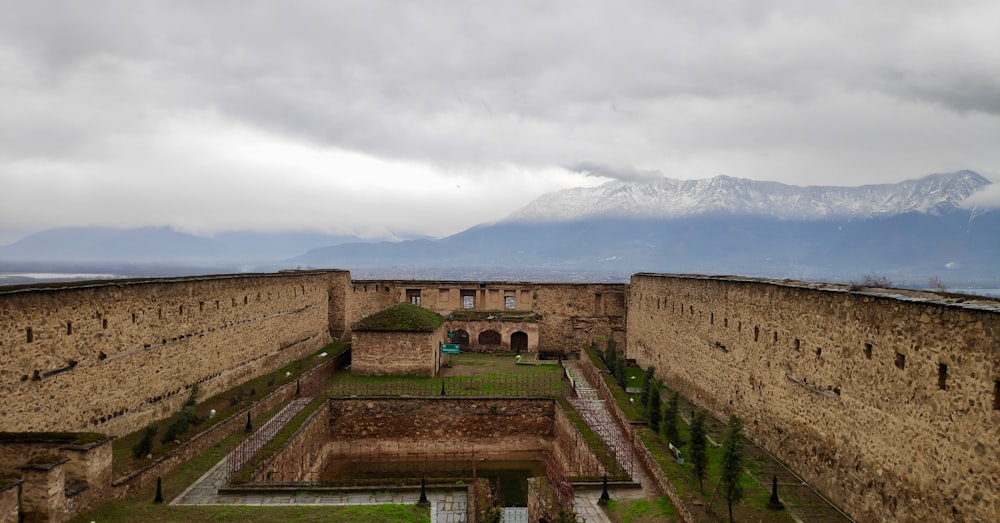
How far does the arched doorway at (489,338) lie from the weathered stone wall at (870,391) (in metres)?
16.5

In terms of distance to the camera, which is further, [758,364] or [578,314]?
[578,314]

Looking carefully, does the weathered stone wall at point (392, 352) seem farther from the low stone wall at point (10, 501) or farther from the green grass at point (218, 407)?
the low stone wall at point (10, 501)

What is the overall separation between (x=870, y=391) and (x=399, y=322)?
18.6m

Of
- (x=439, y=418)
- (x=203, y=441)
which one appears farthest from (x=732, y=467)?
(x=203, y=441)

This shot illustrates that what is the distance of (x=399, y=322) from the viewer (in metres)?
25.8

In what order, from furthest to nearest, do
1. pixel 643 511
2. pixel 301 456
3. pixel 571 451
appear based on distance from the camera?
pixel 571 451, pixel 301 456, pixel 643 511

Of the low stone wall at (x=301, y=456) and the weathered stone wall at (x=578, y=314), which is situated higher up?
the weathered stone wall at (x=578, y=314)

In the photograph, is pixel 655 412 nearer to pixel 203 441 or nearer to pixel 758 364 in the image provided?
pixel 758 364

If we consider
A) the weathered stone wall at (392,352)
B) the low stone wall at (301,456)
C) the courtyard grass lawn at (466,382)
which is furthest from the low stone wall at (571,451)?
the low stone wall at (301,456)

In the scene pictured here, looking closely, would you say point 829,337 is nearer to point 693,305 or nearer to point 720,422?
point 720,422

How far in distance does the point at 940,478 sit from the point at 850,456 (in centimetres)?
256

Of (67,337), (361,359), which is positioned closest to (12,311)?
(67,337)

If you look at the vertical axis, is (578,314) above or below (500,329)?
above

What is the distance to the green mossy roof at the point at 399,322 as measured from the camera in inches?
993
